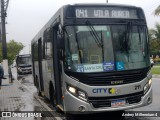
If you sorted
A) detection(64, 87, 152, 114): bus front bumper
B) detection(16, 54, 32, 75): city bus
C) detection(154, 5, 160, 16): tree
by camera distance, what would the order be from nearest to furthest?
detection(64, 87, 152, 114): bus front bumper < detection(154, 5, 160, 16): tree < detection(16, 54, 32, 75): city bus

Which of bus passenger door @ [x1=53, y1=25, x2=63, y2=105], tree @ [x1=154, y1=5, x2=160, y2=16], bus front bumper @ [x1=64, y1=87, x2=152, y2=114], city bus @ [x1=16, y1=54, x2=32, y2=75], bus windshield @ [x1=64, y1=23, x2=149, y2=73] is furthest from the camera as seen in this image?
city bus @ [x1=16, y1=54, x2=32, y2=75]

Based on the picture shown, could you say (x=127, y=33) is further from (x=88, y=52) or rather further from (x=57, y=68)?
(x=57, y=68)

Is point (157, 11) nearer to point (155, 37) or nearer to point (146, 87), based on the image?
point (155, 37)

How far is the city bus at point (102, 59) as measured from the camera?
883 cm

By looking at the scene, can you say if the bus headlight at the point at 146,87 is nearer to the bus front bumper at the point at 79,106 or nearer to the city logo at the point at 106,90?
the bus front bumper at the point at 79,106

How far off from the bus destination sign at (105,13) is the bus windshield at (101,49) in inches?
12.5

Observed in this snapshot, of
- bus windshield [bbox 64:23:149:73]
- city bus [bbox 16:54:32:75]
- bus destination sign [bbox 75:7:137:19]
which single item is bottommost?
city bus [bbox 16:54:32:75]

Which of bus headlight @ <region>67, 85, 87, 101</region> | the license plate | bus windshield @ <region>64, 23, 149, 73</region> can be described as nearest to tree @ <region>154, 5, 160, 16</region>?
bus windshield @ <region>64, 23, 149, 73</region>

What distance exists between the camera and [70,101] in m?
8.88

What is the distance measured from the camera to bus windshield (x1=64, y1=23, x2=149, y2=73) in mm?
8906

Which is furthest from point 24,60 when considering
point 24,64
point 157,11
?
point 157,11

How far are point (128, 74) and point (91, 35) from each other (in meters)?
1.38

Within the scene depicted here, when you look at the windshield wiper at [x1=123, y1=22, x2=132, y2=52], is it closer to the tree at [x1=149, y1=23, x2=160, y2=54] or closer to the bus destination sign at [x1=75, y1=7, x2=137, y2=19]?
the bus destination sign at [x1=75, y1=7, x2=137, y2=19]

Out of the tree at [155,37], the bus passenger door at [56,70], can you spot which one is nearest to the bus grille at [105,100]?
the bus passenger door at [56,70]
